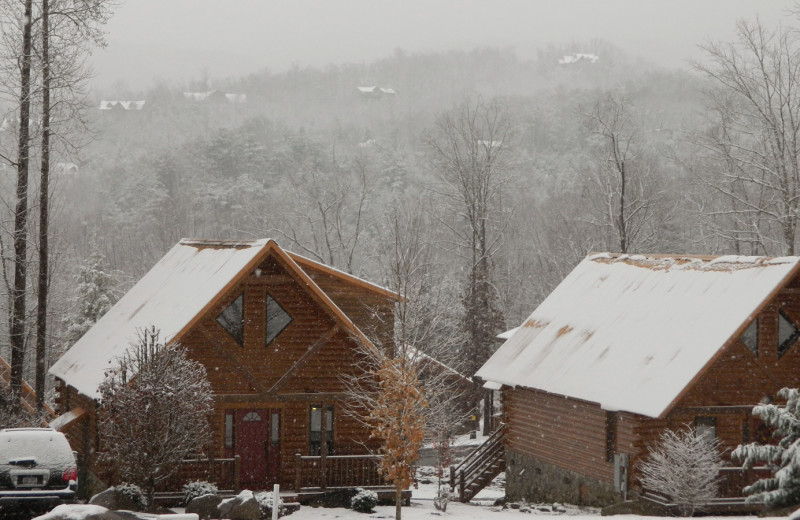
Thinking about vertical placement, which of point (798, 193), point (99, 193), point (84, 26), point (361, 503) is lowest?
point (361, 503)

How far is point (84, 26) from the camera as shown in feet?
98.8

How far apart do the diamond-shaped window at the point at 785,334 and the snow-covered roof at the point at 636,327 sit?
145 cm

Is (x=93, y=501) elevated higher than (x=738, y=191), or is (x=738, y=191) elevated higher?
(x=738, y=191)

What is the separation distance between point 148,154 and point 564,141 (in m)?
51.1

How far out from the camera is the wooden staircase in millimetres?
33469

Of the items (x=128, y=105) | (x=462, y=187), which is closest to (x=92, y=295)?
(x=462, y=187)

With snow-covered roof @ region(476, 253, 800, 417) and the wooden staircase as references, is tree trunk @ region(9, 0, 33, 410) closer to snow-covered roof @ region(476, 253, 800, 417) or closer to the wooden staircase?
the wooden staircase

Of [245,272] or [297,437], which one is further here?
[297,437]

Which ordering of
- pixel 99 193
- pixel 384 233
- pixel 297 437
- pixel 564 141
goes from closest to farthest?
pixel 297 437
pixel 384 233
pixel 99 193
pixel 564 141

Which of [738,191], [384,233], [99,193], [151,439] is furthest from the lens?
[99,193]

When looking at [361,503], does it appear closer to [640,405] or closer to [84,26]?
[640,405]

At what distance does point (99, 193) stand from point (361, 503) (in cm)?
9903

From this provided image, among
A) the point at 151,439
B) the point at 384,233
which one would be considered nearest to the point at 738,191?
the point at 384,233

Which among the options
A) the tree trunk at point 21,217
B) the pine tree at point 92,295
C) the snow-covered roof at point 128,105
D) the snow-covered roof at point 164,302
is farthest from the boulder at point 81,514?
the snow-covered roof at point 128,105
